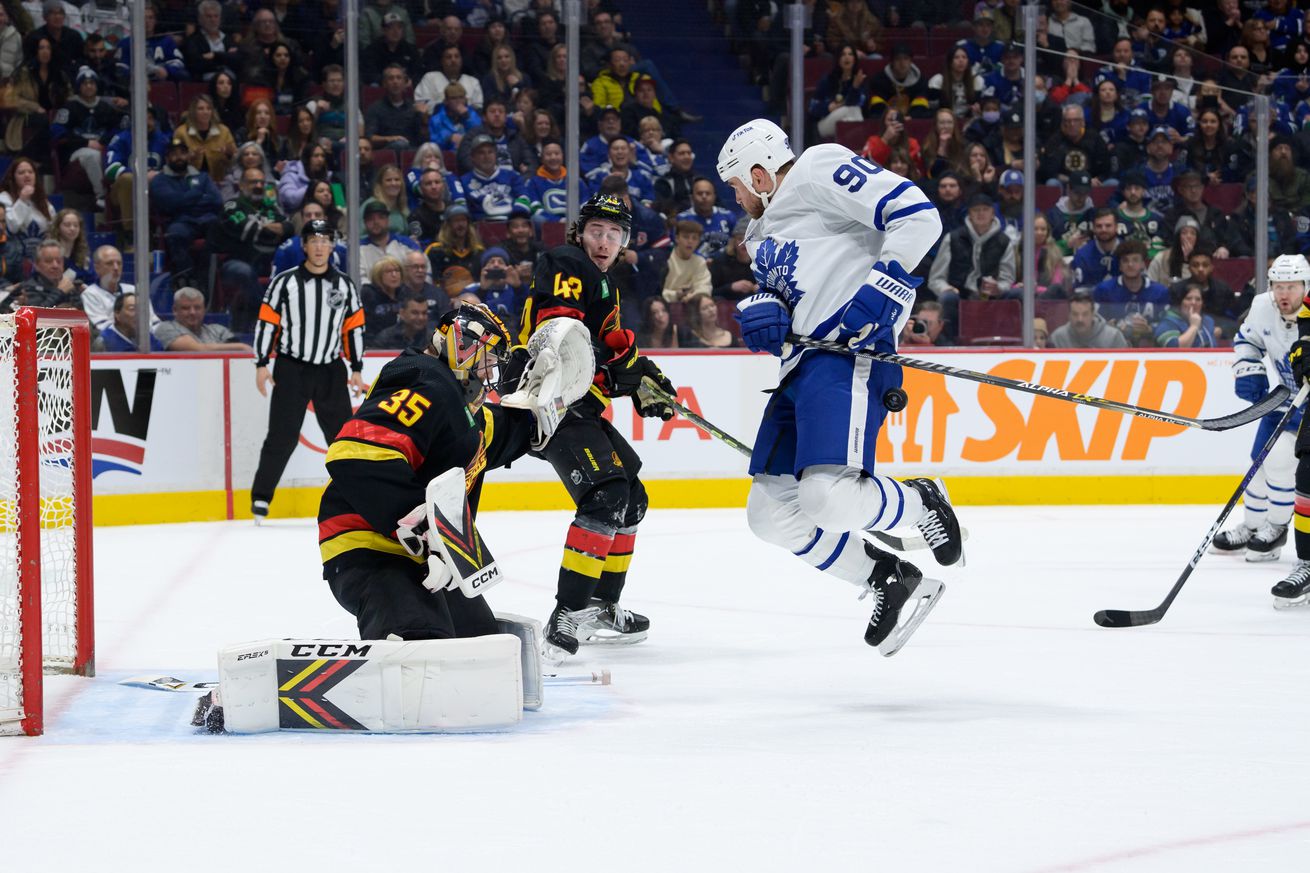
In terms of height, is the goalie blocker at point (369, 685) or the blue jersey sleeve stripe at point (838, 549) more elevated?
the blue jersey sleeve stripe at point (838, 549)

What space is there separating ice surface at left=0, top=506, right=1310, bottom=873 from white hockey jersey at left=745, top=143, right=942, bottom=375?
86cm

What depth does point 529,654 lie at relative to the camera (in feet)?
10.8

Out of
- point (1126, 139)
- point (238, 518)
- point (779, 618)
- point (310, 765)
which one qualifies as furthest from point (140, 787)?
point (1126, 139)

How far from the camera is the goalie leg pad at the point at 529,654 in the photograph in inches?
128

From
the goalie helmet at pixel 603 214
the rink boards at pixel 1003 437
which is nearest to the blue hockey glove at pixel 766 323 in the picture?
the goalie helmet at pixel 603 214

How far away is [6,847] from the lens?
2312 mm

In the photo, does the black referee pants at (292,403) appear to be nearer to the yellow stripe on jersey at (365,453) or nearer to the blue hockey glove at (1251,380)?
the blue hockey glove at (1251,380)

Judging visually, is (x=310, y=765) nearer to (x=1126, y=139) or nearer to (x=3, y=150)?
(x=3, y=150)

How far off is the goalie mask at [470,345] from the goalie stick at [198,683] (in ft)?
2.24

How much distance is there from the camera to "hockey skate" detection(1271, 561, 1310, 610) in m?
4.83

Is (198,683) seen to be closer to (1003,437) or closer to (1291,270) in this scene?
(1291,270)

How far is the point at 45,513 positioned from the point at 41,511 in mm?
212

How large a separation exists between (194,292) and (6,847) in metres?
5.35

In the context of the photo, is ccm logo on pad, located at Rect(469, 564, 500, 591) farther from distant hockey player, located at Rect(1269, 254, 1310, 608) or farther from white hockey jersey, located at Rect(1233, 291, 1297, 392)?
white hockey jersey, located at Rect(1233, 291, 1297, 392)
